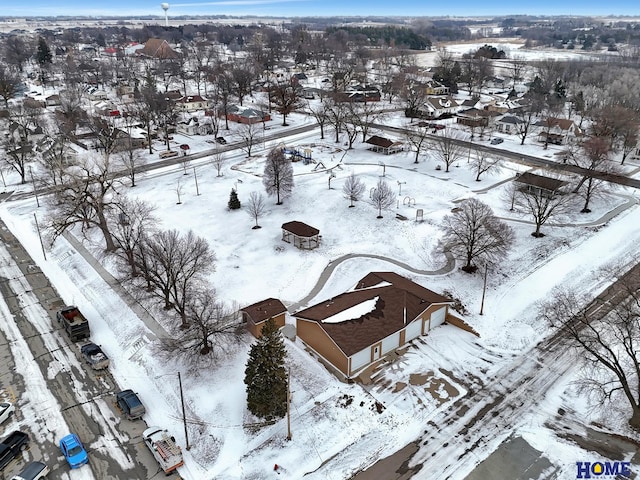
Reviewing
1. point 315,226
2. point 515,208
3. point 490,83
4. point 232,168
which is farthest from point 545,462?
point 490,83

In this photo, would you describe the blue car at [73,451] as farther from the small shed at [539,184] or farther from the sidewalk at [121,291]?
the small shed at [539,184]

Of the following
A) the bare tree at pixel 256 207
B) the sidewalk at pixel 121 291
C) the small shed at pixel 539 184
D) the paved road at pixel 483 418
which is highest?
the small shed at pixel 539 184

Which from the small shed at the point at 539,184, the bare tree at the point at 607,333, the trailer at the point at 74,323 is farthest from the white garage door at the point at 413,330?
the small shed at the point at 539,184

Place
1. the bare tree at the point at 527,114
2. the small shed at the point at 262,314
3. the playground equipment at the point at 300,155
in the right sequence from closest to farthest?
the small shed at the point at 262,314, the playground equipment at the point at 300,155, the bare tree at the point at 527,114

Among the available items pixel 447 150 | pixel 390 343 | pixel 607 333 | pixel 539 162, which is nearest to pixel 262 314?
pixel 390 343

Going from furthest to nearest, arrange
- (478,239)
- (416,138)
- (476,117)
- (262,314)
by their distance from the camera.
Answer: (476,117) → (416,138) → (478,239) → (262,314)

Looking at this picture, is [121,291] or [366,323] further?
[121,291]

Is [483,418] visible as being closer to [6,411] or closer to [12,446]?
[12,446]

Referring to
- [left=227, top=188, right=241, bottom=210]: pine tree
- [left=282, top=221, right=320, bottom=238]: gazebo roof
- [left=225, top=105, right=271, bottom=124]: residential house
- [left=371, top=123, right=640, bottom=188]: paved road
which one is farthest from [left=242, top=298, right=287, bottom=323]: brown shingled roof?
[left=225, top=105, right=271, bottom=124]: residential house

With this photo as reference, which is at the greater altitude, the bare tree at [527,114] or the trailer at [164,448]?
the bare tree at [527,114]
